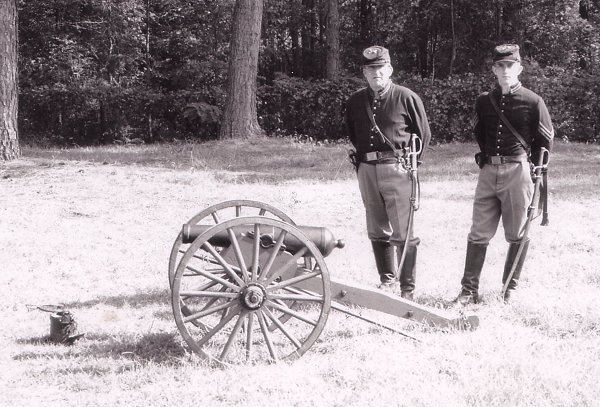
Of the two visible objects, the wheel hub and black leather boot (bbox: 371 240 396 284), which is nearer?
the wheel hub

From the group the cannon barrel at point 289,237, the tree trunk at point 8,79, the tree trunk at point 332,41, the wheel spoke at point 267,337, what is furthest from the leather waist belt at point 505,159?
the tree trunk at point 332,41

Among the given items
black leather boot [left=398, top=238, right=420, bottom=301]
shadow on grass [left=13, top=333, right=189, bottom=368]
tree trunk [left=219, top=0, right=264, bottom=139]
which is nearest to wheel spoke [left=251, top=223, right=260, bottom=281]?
shadow on grass [left=13, top=333, right=189, bottom=368]

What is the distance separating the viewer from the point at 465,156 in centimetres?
1573

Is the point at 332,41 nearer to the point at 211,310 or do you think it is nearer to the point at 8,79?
the point at 8,79

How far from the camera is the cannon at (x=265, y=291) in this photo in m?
4.75

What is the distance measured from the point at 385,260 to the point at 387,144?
0.96 meters

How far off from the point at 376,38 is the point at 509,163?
69.2ft

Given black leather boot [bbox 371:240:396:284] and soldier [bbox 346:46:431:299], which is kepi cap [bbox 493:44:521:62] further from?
black leather boot [bbox 371:240:396:284]

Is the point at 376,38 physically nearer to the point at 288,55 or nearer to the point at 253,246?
the point at 288,55

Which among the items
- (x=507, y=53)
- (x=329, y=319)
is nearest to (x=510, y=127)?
(x=507, y=53)

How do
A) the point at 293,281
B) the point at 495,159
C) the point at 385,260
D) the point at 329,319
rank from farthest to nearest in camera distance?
the point at 385,260 → the point at 495,159 → the point at 329,319 → the point at 293,281

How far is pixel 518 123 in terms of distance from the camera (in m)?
5.97

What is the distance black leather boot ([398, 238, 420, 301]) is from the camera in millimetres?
6176

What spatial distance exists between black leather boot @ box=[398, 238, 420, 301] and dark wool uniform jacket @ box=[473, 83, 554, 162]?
94 cm
